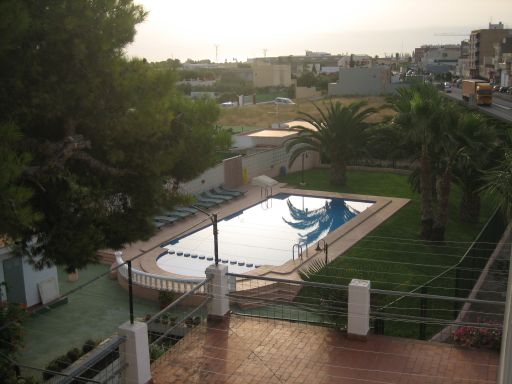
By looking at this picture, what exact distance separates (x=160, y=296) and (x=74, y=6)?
928cm

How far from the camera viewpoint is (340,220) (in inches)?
975

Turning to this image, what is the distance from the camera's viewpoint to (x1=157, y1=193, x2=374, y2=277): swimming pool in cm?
1955

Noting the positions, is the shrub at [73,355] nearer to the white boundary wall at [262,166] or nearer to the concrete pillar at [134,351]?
the concrete pillar at [134,351]

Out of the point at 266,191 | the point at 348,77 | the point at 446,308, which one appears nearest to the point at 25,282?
the point at 446,308

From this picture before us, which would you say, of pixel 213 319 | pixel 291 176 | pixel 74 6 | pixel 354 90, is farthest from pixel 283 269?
pixel 354 90

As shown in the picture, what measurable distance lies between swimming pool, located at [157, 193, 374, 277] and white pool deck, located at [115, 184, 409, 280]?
0.34 metres

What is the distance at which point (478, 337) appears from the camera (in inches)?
408

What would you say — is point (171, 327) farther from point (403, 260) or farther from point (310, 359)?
point (403, 260)

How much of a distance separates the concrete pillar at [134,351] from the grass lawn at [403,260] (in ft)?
12.7

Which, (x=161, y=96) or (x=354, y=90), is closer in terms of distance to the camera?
(x=161, y=96)

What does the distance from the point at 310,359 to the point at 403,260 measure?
29.2ft

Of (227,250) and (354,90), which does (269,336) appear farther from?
(354,90)

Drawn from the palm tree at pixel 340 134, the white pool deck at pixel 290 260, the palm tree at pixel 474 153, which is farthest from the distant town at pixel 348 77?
the palm tree at pixel 474 153

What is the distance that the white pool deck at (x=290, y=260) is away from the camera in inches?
712
